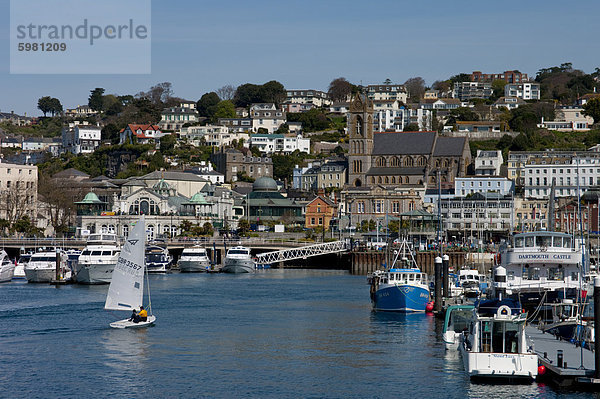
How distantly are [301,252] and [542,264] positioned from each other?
63878 millimetres

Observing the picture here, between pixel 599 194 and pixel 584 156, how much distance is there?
105 ft

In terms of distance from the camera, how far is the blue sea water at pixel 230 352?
42.2 meters

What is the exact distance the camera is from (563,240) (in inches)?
2456

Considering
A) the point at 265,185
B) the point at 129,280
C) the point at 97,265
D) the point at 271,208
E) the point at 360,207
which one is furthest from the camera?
the point at 265,185

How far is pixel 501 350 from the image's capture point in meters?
41.1

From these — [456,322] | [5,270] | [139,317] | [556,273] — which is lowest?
[139,317]

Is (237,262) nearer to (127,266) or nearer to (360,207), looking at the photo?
(127,266)

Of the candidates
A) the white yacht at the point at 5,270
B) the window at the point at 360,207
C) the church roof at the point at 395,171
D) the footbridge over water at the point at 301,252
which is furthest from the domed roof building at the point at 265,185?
the white yacht at the point at 5,270

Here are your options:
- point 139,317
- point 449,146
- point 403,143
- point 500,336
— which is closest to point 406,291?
point 139,317

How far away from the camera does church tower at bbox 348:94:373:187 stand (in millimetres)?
191375

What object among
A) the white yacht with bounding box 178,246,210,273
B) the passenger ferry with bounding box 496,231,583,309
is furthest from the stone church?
the passenger ferry with bounding box 496,231,583,309

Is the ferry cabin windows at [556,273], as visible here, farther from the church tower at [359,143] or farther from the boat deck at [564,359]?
the church tower at [359,143]

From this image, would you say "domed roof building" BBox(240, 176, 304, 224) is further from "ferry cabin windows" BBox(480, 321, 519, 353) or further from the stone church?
"ferry cabin windows" BBox(480, 321, 519, 353)

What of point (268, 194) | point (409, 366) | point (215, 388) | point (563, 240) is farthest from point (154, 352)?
point (268, 194)
